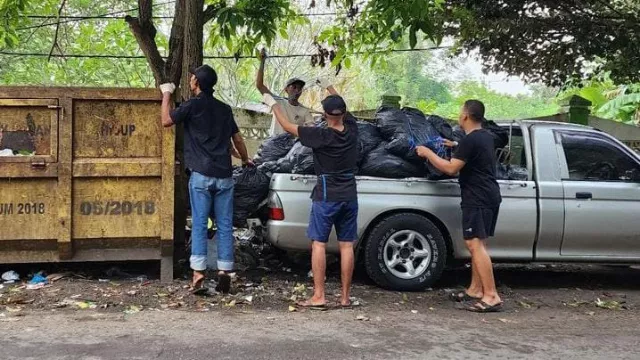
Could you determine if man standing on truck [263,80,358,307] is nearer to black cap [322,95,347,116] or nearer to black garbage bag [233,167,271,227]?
black cap [322,95,347,116]

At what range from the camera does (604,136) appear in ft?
21.8

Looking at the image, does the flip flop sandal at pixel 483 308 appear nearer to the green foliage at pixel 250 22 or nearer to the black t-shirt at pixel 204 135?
the black t-shirt at pixel 204 135

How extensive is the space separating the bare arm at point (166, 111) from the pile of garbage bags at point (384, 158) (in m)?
0.98

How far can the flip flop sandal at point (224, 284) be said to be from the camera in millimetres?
5742

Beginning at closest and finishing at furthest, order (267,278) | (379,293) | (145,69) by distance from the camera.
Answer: (379,293), (267,278), (145,69)

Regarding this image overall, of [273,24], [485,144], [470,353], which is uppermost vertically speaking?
[273,24]

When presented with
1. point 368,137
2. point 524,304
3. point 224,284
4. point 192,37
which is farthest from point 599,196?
point 192,37

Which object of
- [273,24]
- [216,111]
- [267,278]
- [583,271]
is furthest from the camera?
[583,271]

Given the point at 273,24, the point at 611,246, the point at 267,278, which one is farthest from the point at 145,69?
the point at 611,246

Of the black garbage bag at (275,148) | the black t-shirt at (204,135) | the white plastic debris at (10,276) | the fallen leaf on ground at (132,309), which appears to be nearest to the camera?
the fallen leaf on ground at (132,309)

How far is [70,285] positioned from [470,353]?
3.54 meters

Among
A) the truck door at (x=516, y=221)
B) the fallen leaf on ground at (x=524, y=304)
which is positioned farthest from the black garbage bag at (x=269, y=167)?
the fallen leaf on ground at (x=524, y=304)

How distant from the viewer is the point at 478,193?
18.9 ft

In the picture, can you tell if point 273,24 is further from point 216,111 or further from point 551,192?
point 551,192
